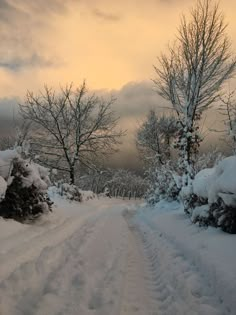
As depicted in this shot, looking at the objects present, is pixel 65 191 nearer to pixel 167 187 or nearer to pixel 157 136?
pixel 167 187

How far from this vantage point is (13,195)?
10609 millimetres

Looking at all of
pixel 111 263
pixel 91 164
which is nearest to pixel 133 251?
pixel 111 263

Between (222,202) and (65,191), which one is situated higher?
(222,202)

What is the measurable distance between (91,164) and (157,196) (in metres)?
9.48

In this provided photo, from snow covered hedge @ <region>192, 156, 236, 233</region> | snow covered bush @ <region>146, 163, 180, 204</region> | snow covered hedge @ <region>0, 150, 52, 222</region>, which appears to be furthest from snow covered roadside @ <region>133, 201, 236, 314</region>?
snow covered bush @ <region>146, 163, 180, 204</region>

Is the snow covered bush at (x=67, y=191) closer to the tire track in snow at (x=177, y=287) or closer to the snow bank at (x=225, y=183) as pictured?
the snow bank at (x=225, y=183)

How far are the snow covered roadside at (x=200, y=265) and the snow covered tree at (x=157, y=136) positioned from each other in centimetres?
2824

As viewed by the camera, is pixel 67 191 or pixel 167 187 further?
pixel 67 191

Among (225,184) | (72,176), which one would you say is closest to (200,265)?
(225,184)

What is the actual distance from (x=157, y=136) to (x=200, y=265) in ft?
108

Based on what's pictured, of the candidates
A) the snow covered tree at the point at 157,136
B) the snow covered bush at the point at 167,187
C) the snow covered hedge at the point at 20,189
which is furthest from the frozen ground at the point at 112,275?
the snow covered tree at the point at 157,136

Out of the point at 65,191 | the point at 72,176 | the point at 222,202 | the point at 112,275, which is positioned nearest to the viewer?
the point at 112,275

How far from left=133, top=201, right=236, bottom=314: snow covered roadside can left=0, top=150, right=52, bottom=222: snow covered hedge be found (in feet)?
11.3

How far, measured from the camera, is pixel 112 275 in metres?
6.38
